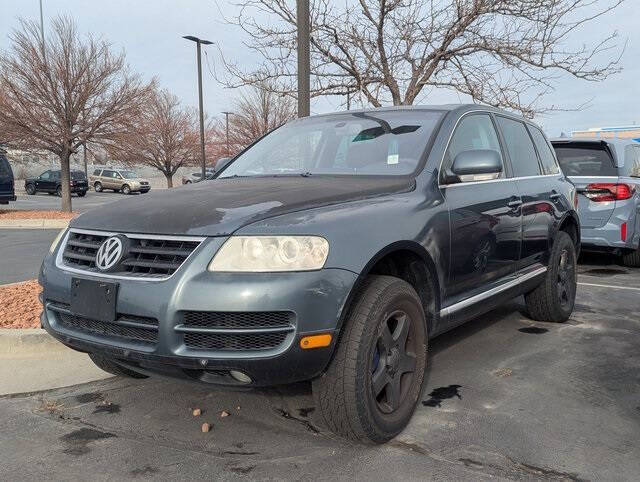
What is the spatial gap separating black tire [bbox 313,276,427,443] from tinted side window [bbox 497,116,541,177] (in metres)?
1.92

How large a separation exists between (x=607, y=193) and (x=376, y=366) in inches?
230

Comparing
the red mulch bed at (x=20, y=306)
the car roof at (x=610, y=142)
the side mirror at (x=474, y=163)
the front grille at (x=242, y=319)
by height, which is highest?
the car roof at (x=610, y=142)

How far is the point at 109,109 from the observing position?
16.0 meters

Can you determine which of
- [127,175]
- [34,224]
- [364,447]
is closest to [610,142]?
[364,447]

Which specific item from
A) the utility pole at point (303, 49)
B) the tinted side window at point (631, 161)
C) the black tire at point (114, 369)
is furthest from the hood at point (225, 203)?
the tinted side window at point (631, 161)

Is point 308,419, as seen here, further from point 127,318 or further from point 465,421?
point 127,318

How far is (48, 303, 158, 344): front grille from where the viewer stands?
2533 mm

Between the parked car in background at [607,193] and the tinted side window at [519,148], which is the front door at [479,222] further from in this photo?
the parked car in background at [607,193]

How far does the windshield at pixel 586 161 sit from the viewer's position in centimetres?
757

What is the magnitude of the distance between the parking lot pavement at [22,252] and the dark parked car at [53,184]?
790 inches

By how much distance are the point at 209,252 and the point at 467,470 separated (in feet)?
5.02

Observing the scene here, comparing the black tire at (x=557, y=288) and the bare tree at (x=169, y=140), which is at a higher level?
the bare tree at (x=169, y=140)

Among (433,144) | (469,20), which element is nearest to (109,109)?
(469,20)

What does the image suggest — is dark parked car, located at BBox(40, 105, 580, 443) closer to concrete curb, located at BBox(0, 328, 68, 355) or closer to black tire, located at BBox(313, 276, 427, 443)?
black tire, located at BBox(313, 276, 427, 443)
